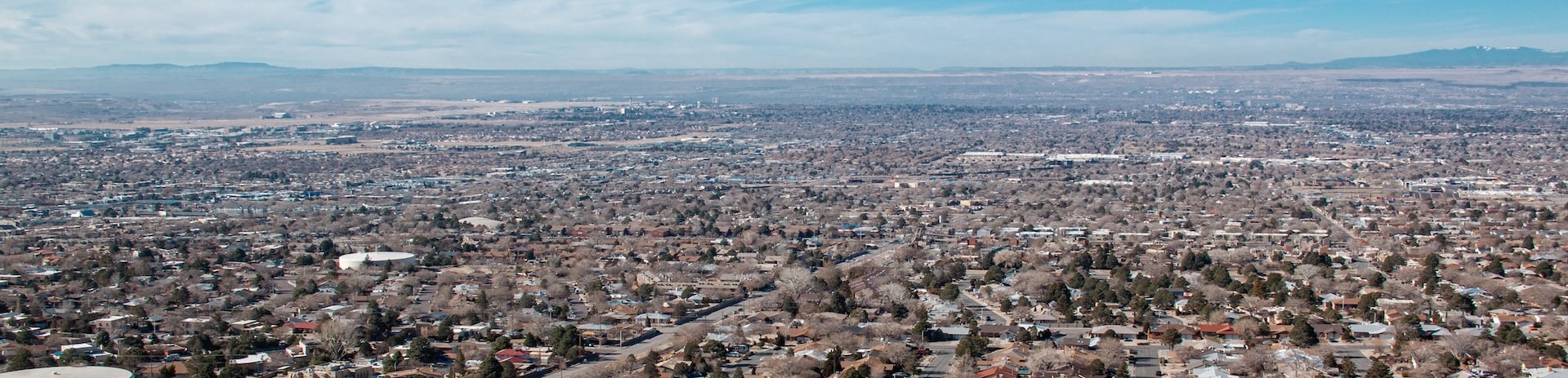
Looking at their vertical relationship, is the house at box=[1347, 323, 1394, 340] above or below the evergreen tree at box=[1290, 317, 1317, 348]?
below

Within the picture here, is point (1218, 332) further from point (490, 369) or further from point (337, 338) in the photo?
point (337, 338)

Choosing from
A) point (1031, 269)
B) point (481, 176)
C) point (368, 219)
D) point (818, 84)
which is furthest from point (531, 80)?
point (1031, 269)

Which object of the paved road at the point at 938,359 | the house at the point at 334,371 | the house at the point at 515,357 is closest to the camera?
the house at the point at 334,371

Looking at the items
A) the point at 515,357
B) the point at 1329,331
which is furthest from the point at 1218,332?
the point at 515,357

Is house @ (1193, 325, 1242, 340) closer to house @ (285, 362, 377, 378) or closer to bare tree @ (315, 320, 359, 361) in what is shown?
house @ (285, 362, 377, 378)

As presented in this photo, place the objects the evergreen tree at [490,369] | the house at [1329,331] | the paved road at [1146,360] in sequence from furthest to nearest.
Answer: the house at [1329,331] < the paved road at [1146,360] < the evergreen tree at [490,369]

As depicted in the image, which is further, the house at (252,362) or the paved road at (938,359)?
the paved road at (938,359)

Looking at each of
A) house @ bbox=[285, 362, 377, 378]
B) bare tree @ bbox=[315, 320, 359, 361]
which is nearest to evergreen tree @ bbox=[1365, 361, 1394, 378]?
house @ bbox=[285, 362, 377, 378]

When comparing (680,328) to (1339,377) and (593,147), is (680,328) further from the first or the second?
(593,147)

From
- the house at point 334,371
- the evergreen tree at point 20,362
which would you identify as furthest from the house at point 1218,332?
the evergreen tree at point 20,362

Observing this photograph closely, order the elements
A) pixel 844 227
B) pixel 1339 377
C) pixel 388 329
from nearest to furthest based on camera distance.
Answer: pixel 1339 377 < pixel 388 329 < pixel 844 227

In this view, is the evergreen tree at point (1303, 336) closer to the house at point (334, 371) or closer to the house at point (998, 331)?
the house at point (998, 331)
